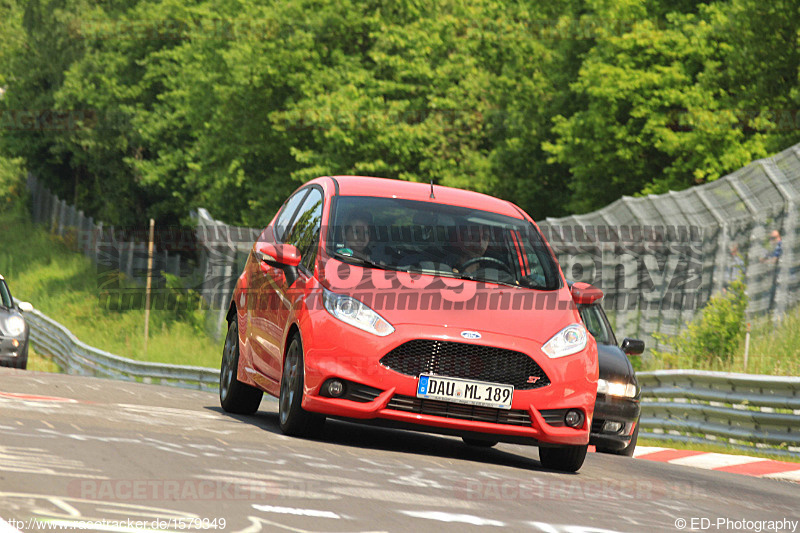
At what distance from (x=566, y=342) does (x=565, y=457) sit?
2.89 feet

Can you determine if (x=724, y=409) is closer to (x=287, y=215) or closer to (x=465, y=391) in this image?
(x=287, y=215)

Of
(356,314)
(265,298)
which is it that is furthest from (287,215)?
(356,314)

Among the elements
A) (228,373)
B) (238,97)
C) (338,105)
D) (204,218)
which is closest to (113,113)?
(238,97)

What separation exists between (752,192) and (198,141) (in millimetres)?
41184

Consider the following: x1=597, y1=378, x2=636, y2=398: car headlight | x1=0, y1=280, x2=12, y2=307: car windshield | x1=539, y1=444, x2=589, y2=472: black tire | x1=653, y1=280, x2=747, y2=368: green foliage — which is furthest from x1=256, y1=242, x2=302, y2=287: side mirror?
x1=0, y1=280, x2=12, y2=307: car windshield

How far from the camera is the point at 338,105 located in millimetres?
47719

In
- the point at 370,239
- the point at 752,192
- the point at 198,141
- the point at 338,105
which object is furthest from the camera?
the point at 198,141

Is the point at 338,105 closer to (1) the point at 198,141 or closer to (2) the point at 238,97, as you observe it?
(2) the point at 238,97

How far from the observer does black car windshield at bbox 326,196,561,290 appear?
32.6 feet

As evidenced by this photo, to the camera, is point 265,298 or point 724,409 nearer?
point 265,298

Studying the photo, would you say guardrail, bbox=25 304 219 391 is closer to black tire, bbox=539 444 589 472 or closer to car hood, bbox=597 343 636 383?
car hood, bbox=597 343 636 383

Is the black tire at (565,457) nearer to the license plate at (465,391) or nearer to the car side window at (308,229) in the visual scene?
the license plate at (465,391)

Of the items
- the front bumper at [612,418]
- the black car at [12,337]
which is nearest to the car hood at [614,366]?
the front bumper at [612,418]

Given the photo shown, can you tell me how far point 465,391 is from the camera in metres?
→ 9.16
